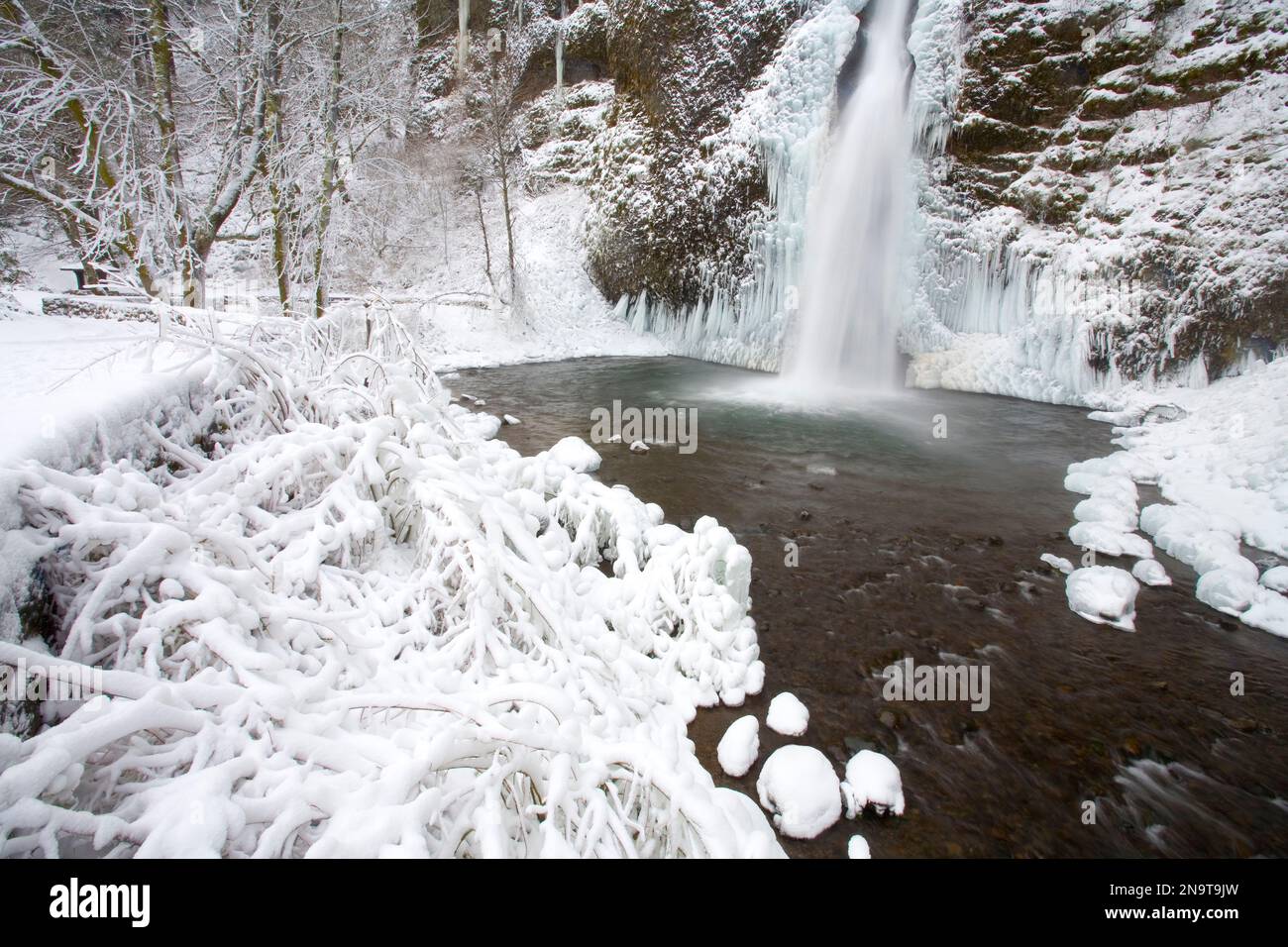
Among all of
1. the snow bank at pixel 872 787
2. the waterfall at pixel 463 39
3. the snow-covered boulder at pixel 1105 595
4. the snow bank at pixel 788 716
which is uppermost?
the waterfall at pixel 463 39

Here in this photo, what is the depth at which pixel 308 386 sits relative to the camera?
3908mm

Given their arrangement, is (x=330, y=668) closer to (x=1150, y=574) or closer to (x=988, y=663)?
(x=988, y=663)

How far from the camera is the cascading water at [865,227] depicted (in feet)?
50.4

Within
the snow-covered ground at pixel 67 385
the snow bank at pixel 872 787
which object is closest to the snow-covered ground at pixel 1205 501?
the snow bank at pixel 872 787

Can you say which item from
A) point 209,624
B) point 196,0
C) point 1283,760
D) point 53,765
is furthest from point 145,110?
point 1283,760

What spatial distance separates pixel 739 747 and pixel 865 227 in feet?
52.4

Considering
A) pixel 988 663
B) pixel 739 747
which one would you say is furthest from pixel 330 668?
pixel 988 663

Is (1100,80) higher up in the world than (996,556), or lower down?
higher up

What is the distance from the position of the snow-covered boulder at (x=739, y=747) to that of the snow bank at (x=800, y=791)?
0.45 feet

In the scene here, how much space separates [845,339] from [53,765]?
680 inches

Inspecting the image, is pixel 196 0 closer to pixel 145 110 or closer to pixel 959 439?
pixel 145 110

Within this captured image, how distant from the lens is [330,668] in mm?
2012

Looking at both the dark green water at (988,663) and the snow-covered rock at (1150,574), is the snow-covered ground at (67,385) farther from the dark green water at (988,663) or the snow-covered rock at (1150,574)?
the snow-covered rock at (1150,574)
